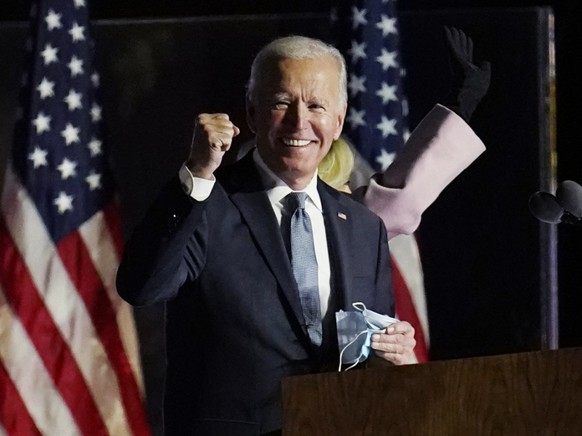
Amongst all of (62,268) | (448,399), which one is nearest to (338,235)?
(62,268)

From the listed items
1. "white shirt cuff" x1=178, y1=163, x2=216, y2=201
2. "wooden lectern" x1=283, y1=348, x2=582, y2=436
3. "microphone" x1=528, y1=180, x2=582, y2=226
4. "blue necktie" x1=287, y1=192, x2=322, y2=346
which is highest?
"white shirt cuff" x1=178, y1=163, x2=216, y2=201

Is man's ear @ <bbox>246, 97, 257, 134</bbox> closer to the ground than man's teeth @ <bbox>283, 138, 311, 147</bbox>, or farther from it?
farther from it

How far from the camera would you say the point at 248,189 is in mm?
3471

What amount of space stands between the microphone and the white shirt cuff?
2.73 ft

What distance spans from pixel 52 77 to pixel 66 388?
1.02 meters

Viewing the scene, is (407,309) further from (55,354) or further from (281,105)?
(55,354)

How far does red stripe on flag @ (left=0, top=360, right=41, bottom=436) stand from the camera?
3582mm

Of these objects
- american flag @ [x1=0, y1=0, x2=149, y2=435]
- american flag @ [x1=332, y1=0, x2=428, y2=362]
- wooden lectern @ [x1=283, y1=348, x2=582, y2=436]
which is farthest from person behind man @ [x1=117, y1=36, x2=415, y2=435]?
wooden lectern @ [x1=283, y1=348, x2=582, y2=436]

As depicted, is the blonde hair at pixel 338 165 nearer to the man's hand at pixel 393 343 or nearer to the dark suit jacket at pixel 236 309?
the dark suit jacket at pixel 236 309

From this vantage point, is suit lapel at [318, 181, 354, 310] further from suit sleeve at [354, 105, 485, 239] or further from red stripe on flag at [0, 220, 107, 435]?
red stripe on flag at [0, 220, 107, 435]

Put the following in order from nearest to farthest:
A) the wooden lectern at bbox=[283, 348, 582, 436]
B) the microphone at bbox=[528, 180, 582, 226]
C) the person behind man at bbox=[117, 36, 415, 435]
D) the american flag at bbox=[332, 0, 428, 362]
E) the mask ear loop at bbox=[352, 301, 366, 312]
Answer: the wooden lectern at bbox=[283, 348, 582, 436], the microphone at bbox=[528, 180, 582, 226], the person behind man at bbox=[117, 36, 415, 435], the mask ear loop at bbox=[352, 301, 366, 312], the american flag at bbox=[332, 0, 428, 362]

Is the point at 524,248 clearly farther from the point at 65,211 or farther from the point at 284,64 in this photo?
the point at 65,211

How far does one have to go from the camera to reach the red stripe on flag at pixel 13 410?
358 cm

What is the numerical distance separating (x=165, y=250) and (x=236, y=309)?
476mm
